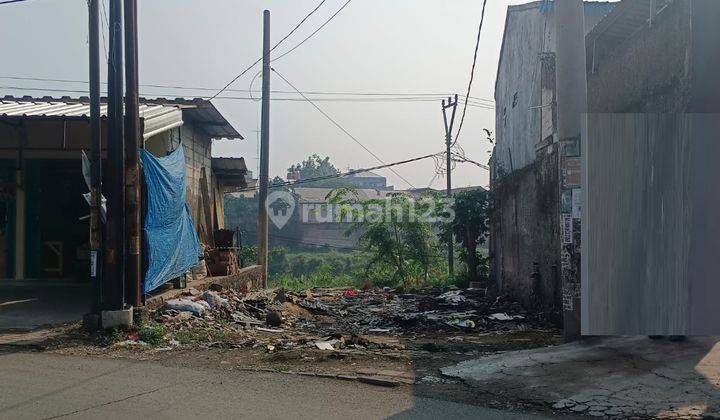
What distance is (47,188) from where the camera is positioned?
52.9ft

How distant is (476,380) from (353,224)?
22.6 meters

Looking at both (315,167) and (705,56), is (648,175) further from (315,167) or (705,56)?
(315,167)

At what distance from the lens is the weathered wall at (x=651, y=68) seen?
7730 mm

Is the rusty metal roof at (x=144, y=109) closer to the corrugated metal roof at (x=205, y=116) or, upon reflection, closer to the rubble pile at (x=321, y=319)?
the corrugated metal roof at (x=205, y=116)

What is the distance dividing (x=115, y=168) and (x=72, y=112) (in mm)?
4770

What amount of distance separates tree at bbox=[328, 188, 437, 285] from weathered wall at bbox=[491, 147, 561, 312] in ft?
29.5

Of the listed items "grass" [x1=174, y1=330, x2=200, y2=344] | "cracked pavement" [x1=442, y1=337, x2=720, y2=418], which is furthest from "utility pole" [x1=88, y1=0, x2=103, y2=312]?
"cracked pavement" [x1=442, y1=337, x2=720, y2=418]

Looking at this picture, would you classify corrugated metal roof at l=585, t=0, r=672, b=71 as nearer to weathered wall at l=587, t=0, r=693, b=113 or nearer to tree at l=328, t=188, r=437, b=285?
weathered wall at l=587, t=0, r=693, b=113

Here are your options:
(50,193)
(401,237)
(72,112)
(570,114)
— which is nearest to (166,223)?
(72,112)

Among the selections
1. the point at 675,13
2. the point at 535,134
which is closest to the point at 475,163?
the point at 535,134

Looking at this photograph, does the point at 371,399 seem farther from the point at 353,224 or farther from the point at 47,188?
the point at 353,224

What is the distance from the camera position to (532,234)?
13.7 m

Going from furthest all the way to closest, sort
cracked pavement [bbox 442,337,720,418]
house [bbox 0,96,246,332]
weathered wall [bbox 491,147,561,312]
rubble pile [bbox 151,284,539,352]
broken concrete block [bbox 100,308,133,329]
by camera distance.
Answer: house [bbox 0,96,246,332] < weathered wall [bbox 491,147,561,312] < rubble pile [bbox 151,284,539,352] < broken concrete block [bbox 100,308,133,329] < cracked pavement [bbox 442,337,720,418]

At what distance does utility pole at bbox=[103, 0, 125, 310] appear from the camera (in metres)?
10.1
